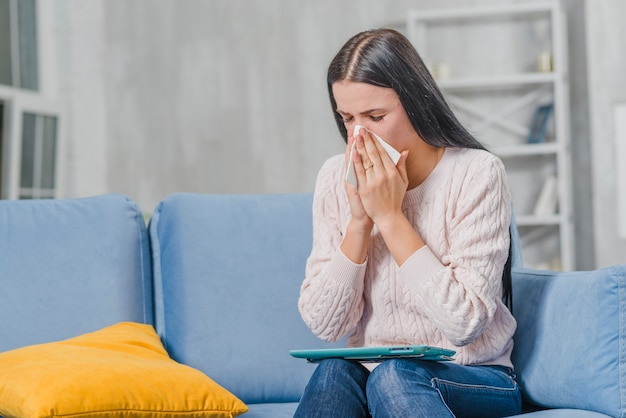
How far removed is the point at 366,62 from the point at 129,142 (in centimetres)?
384

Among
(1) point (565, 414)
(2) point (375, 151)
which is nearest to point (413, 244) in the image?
(2) point (375, 151)

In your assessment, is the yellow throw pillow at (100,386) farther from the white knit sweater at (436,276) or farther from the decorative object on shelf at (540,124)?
the decorative object on shelf at (540,124)

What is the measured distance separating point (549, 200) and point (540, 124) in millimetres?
416

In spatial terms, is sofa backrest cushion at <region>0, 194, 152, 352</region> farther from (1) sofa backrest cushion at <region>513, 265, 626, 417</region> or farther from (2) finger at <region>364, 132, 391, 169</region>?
(1) sofa backrest cushion at <region>513, 265, 626, 417</region>

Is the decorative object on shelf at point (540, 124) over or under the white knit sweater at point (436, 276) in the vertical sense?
over

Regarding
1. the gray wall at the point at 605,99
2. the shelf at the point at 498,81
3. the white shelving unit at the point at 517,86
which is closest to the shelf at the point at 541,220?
the white shelving unit at the point at 517,86

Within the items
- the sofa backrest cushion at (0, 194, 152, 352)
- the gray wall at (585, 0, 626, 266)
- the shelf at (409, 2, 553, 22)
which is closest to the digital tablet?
the sofa backrest cushion at (0, 194, 152, 352)

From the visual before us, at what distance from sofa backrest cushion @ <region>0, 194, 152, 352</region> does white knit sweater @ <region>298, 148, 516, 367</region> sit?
472 millimetres

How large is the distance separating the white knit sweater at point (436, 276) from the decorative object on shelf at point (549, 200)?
2.92 m

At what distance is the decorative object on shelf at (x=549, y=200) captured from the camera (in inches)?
172

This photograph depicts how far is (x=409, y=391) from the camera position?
4.15 feet

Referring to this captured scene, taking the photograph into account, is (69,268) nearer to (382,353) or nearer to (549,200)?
(382,353)

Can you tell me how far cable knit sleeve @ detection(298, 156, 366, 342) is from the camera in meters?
1.52

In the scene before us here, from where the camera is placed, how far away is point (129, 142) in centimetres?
515
